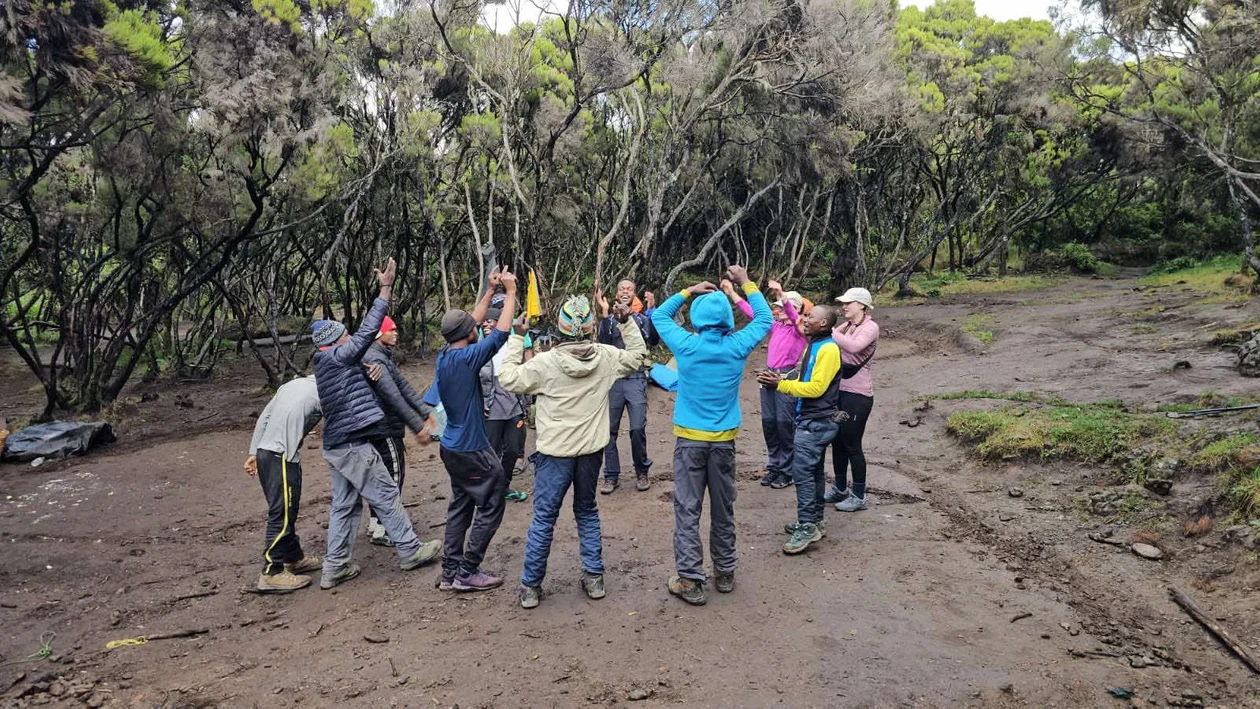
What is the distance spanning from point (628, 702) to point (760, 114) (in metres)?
15.2

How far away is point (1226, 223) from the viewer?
24.5m

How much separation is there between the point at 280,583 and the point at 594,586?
7.73 feet

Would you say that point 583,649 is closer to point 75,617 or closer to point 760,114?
point 75,617

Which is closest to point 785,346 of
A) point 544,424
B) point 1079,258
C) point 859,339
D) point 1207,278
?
point 859,339

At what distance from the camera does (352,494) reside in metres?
5.43

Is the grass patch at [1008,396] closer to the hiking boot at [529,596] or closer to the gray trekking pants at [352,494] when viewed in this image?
the hiking boot at [529,596]

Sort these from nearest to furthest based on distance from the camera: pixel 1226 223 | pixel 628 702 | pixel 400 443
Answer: pixel 628 702 → pixel 400 443 → pixel 1226 223

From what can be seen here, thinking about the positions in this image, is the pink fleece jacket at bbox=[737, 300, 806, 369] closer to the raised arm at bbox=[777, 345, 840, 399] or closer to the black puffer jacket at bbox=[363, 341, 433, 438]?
the raised arm at bbox=[777, 345, 840, 399]

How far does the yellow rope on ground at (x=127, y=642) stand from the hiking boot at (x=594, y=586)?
2850 millimetres

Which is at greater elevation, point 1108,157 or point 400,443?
point 1108,157

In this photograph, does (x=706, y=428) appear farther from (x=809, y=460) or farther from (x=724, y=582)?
(x=809, y=460)

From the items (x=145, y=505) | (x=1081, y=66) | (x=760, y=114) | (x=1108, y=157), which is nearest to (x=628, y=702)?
(x=145, y=505)

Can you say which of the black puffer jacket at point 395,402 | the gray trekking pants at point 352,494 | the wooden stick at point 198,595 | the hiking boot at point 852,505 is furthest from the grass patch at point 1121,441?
the wooden stick at point 198,595

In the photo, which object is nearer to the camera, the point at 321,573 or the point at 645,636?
the point at 645,636
